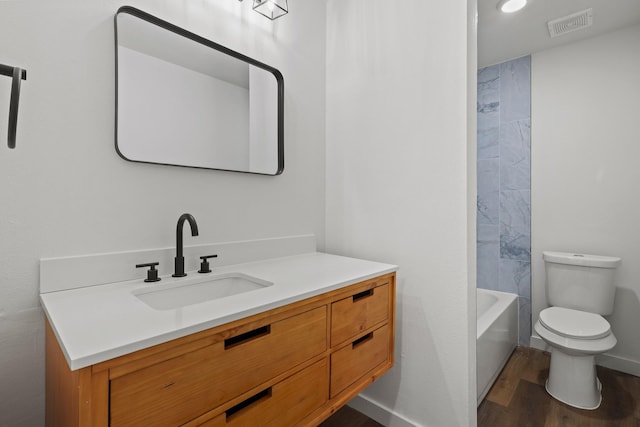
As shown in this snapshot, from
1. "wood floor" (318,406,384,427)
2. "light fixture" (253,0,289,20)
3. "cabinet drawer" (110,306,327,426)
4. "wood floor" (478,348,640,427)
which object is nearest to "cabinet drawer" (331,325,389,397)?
"cabinet drawer" (110,306,327,426)

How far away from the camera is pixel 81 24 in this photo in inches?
40.7

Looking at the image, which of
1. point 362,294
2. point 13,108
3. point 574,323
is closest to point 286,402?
point 362,294

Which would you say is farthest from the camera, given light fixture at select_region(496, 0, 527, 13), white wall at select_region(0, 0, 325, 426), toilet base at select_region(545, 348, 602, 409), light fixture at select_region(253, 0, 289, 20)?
light fixture at select_region(496, 0, 527, 13)

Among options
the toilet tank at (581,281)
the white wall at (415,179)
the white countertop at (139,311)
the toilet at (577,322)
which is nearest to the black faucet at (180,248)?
the white countertop at (139,311)

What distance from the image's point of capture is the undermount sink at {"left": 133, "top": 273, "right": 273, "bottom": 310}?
106 centimetres

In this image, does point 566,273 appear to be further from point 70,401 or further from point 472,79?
point 70,401

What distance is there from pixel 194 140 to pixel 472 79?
48.4 inches

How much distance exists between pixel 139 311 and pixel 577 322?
7.92 feet

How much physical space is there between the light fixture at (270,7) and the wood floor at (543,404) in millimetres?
2377

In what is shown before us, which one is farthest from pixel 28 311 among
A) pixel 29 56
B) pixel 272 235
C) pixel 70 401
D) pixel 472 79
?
pixel 472 79

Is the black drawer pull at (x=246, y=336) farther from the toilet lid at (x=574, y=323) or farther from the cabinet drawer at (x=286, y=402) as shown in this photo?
the toilet lid at (x=574, y=323)

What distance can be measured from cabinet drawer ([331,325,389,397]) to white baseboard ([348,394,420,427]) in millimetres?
415

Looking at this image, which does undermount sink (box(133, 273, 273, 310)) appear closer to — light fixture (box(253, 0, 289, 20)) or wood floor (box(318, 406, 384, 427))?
wood floor (box(318, 406, 384, 427))

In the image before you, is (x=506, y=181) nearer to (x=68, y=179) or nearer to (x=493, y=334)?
(x=493, y=334)
